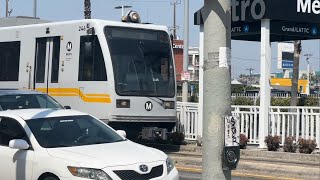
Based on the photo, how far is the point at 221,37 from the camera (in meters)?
6.19

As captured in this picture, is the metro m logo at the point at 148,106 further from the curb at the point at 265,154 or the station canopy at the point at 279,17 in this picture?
the station canopy at the point at 279,17

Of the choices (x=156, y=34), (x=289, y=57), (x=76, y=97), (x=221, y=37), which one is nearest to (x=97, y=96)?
(x=76, y=97)

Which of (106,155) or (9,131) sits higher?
(9,131)

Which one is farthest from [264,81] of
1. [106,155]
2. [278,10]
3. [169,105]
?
[106,155]

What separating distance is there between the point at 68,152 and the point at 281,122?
8101 millimetres

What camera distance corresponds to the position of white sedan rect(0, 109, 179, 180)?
7.55 meters

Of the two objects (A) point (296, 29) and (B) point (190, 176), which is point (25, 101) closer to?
(B) point (190, 176)

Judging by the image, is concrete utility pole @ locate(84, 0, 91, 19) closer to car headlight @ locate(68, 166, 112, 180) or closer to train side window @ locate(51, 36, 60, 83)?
A: train side window @ locate(51, 36, 60, 83)

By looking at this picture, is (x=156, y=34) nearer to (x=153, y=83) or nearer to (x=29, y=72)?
(x=153, y=83)

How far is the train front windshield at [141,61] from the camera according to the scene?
14156 millimetres

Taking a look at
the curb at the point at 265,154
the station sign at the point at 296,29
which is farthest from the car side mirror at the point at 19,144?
the station sign at the point at 296,29

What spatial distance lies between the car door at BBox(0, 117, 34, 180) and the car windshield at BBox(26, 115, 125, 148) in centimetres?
21

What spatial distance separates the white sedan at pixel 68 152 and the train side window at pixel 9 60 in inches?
299

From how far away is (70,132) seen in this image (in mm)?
8742
